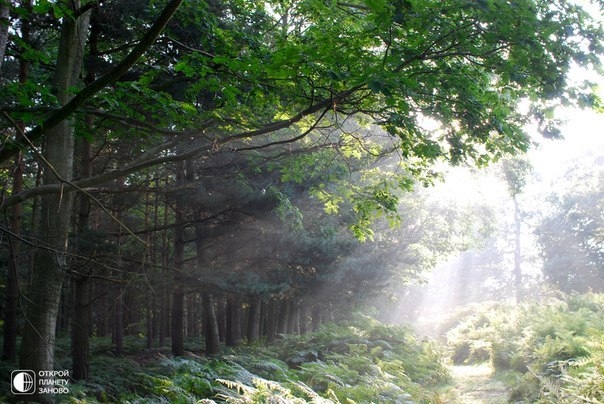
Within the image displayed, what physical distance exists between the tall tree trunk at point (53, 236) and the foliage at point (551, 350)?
682cm

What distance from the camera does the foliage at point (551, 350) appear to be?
6.89 m

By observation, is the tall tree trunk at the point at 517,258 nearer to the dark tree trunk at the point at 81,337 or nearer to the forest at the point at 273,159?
the forest at the point at 273,159

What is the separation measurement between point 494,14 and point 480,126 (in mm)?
1339

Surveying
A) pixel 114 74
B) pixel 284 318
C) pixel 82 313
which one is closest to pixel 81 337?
pixel 82 313

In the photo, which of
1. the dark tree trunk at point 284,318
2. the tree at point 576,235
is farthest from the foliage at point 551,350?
the tree at point 576,235

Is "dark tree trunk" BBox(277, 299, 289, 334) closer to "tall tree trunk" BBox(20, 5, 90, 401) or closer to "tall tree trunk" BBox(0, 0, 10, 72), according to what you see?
"tall tree trunk" BBox(20, 5, 90, 401)

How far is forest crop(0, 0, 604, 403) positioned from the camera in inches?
183

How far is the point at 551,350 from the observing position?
9570mm

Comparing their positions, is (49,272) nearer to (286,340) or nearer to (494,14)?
(494,14)

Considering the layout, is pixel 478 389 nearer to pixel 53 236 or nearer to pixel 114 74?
pixel 53 236

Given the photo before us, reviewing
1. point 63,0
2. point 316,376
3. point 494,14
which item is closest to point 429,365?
point 316,376

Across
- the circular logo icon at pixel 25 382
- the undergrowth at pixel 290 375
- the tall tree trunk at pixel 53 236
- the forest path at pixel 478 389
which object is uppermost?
the tall tree trunk at pixel 53 236

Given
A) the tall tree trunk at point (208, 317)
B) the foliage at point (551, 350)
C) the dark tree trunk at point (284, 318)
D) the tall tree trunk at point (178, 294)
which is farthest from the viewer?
the dark tree trunk at point (284, 318)

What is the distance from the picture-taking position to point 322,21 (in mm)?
7051
